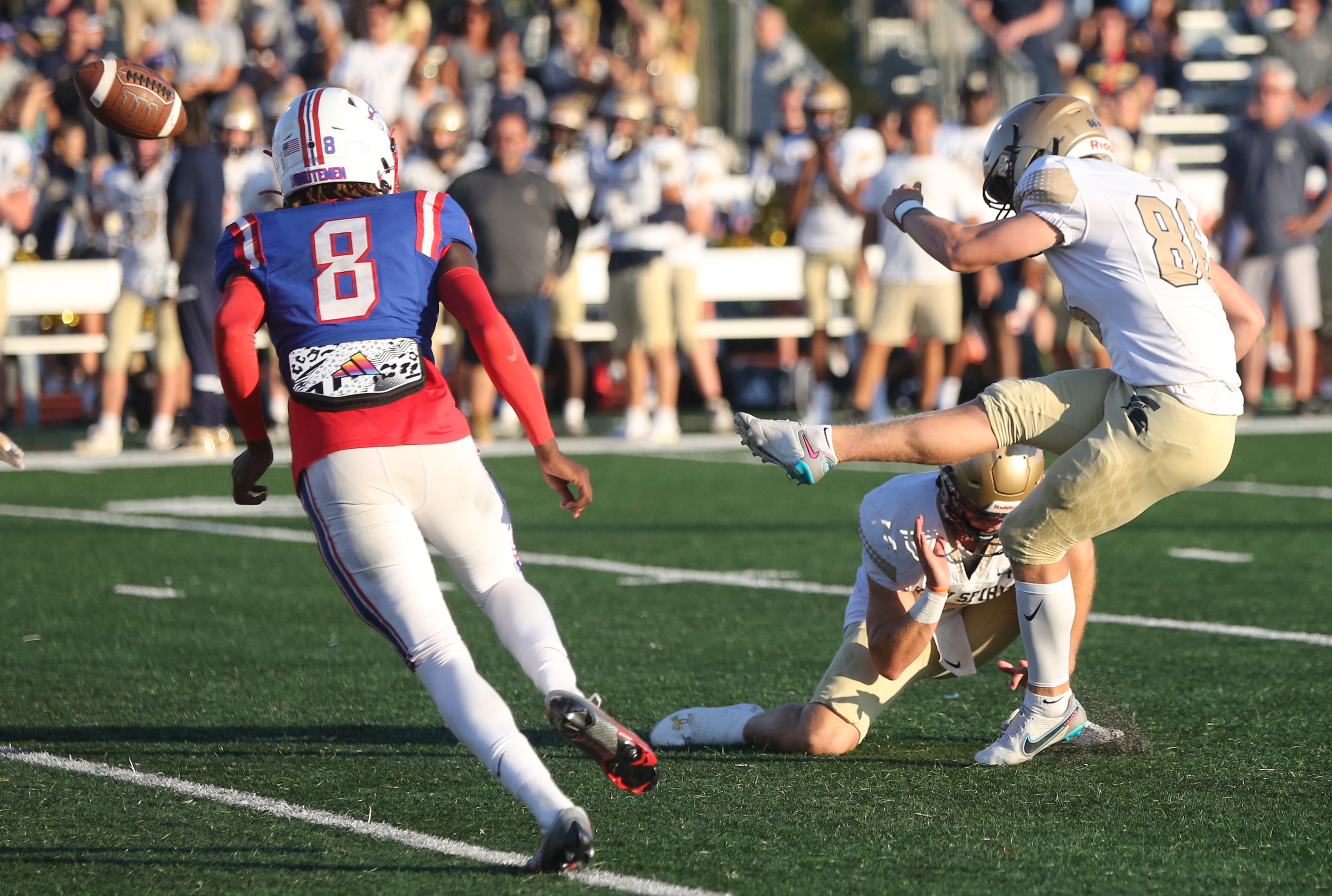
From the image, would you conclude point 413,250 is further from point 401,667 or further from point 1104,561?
point 1104,561

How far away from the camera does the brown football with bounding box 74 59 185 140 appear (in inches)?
181

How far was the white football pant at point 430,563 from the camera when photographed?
3.42m

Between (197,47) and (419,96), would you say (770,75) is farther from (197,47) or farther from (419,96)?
(197,47)

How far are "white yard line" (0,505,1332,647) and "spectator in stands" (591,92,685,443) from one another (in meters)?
4.24

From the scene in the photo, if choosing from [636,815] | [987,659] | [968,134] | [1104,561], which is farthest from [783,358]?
[636,815]

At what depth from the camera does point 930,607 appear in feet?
14.1

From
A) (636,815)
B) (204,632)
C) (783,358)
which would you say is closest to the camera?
(636,815)

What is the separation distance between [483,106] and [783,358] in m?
3.62

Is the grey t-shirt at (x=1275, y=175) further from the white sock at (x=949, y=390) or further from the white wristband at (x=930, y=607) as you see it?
the white wristband at (x=930, y=607)

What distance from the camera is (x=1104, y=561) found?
7.71 m

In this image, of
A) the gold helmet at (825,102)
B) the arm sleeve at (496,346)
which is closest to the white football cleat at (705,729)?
the arm sleeve at (496,346)

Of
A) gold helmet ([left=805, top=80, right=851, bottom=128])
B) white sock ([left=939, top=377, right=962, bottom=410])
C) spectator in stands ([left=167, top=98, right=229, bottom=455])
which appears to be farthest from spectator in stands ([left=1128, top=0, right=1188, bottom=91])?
spectator in stands ([left=167, top=98, right=229, bottom=455])

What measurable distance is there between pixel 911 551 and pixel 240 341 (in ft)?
5.80

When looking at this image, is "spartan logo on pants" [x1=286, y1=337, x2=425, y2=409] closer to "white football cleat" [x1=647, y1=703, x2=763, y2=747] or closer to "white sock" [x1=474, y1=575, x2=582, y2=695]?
"white sock" [x1=474, y1=575, x2=582, y2=695]
